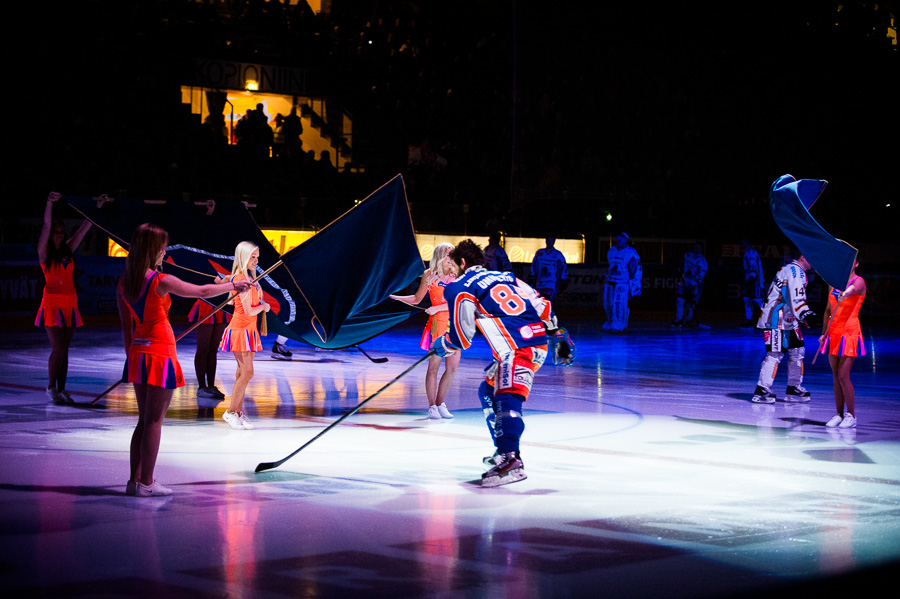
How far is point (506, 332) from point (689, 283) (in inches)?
695

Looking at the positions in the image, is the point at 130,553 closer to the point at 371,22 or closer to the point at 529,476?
the point at 529,476

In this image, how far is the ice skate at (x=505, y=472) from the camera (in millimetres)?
7172

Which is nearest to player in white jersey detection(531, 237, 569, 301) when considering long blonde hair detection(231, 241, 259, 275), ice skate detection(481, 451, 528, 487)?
long blonde hair detection(231, 241, 259, 275)

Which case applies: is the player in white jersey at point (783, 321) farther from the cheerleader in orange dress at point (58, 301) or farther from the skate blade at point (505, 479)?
the cheerleader in orange dress at point (58, 301)

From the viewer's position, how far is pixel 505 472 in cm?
720

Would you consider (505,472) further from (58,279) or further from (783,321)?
(783,321)

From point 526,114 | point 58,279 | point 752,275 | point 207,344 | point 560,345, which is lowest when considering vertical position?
point 207,344

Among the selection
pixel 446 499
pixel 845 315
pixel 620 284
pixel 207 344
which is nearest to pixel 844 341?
pixel 845 315

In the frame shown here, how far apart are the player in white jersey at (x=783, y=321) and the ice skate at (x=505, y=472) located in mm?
5726

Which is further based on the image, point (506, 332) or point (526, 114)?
point (526, 114)

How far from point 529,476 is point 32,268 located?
656 inches

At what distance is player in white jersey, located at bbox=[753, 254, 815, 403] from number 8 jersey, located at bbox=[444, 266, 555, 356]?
5.47 meters

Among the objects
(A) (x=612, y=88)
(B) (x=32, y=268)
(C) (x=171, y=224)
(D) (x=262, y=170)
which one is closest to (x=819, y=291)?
(A) (x=612, y=88)

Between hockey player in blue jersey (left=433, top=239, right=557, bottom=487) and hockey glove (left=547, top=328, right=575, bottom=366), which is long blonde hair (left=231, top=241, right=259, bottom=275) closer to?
hockey player in blue jersey (left=433, top=239, right=557, bottom=487)
